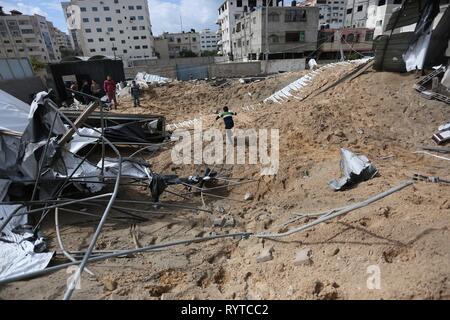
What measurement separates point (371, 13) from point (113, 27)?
4583 centimetres

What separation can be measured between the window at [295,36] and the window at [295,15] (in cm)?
138

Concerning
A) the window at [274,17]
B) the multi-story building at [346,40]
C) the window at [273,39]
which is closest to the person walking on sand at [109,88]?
the window at [273,39]

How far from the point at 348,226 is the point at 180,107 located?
11.8m

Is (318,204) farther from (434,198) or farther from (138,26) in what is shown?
(138,26)

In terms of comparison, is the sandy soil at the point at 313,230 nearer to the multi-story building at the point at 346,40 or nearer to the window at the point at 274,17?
the window at the point at 274,17

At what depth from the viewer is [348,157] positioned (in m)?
5.03

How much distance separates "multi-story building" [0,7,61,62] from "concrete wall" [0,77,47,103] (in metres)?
42.2

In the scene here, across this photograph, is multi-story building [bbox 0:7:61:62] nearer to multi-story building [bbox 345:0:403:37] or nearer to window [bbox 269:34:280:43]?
window [bbox 269:34:280:43]

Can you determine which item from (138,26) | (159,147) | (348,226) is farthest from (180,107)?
(138,26)

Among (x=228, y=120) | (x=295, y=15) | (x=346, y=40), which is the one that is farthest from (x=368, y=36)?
(x=228, y=120)

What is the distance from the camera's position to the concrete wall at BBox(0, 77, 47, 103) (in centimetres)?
1406

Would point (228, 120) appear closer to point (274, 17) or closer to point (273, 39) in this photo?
point (273, 39)

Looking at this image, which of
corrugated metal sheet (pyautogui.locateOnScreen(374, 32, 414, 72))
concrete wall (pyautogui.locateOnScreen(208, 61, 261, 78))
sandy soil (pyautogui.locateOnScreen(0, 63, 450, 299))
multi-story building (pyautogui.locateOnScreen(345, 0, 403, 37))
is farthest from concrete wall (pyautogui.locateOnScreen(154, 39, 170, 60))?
sandy soil (pyautogui.locateOnScreen(0, 63, 450, 299))

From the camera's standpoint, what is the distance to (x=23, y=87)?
50.0ft
